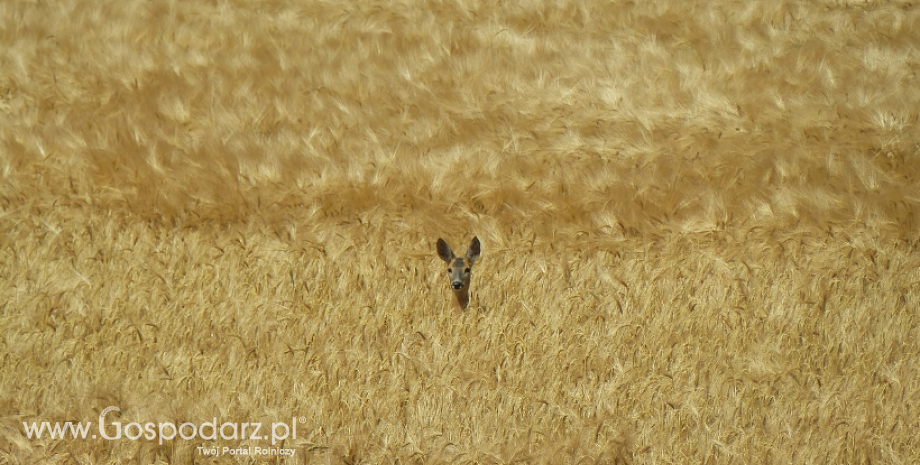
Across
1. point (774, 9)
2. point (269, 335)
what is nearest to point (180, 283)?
point (269, 335)

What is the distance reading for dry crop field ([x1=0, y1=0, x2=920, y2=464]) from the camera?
5371 millimetres

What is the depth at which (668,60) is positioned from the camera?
9477 mm

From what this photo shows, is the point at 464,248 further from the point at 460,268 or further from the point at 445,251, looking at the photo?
the point at 460,268

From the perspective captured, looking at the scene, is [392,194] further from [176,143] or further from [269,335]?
[176,143]

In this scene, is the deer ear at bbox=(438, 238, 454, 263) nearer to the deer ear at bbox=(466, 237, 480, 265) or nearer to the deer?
the deer

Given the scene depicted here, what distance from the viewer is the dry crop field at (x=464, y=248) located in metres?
5.37

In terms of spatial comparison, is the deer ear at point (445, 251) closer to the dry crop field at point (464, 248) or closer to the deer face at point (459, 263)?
the deer face at point (459, 263)

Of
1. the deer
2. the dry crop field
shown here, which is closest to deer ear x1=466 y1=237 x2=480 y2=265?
the deer

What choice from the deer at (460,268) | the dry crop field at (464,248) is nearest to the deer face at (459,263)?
the deer at (460,268)

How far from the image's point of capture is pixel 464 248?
6660 millimetres

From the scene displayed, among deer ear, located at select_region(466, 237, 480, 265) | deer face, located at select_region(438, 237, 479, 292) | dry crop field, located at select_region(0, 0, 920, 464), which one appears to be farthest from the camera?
deer ear, located at select_region(466, 237, 480, 265)

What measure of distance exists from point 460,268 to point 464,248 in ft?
1.98

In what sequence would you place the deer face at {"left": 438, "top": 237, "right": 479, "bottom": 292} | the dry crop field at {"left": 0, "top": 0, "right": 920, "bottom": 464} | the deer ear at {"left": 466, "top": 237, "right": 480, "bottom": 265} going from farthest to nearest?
the deer ear at {"left": 466, "top": 237, "right": 480, "bottom": 265} < the deer face at {"left": 438, "top": 237, "right": 479, "bottom": 292} < the dry crop field at {"left": 0, "top": 0, "right": 920, "bottom": 464}

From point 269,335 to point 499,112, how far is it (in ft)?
11.2
